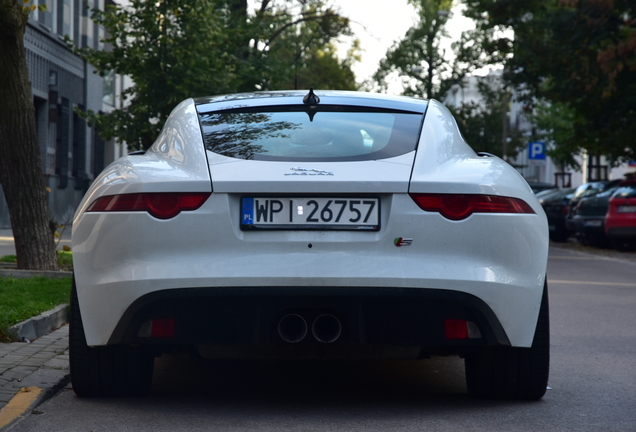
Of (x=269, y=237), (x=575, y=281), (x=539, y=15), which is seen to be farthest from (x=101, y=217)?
(x=539, y=15)

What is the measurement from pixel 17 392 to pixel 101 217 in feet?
3.59

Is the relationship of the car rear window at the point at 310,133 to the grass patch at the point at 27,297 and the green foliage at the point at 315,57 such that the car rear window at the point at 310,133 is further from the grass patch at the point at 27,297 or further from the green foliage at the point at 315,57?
the green foliage at the point at 315,57

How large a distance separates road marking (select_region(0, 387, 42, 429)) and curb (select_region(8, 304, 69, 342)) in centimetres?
158

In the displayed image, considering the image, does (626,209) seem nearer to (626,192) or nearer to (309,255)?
(626,192)

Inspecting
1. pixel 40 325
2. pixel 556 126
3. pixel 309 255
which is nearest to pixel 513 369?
pixel 309 255

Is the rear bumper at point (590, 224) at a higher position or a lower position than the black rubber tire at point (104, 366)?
lower

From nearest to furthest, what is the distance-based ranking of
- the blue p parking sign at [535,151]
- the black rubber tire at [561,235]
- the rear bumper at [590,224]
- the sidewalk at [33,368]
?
the sidewalk at [33,368] < the rear bumper at [590,224] < the black rubber tire at [561,235] < the blue p parking sign at [535,151]

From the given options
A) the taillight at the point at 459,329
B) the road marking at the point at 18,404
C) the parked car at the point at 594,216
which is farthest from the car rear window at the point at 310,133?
the parked car at the point at 594,216

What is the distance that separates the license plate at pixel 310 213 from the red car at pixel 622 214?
1665cm

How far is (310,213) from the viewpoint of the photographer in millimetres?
4285

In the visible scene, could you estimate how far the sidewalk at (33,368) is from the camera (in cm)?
489

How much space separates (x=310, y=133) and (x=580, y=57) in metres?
20.7

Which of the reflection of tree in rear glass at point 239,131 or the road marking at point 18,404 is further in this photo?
the reflection of tree in rear glass at point 239,131

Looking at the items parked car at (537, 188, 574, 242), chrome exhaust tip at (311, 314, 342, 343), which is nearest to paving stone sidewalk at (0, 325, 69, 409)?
chrome exhaust tip at (311, 314, 342, 343)
